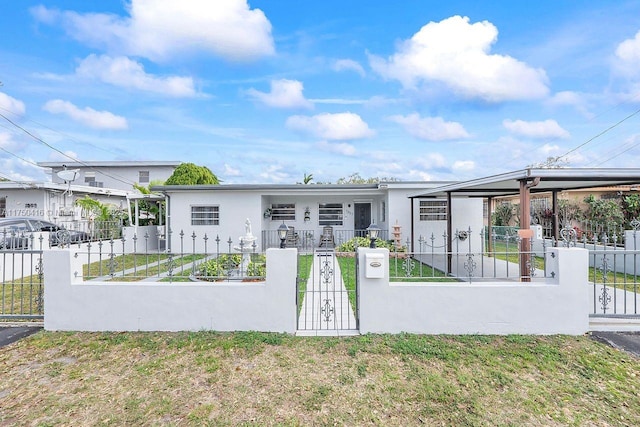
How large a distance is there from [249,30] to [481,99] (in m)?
12.9

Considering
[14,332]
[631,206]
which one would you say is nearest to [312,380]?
[14,332]

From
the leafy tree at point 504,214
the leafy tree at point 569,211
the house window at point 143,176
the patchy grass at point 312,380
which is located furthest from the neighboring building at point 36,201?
the leafy tree at point 569,211

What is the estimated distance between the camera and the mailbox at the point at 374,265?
4398 millimetres

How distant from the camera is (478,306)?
14.7ft

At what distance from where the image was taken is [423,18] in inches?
441

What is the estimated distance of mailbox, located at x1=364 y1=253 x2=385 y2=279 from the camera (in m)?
4.40

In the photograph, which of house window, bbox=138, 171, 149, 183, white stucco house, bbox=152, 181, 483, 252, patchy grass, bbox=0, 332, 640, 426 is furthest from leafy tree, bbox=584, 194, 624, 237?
house window, bbox=138, 171, 149, 183

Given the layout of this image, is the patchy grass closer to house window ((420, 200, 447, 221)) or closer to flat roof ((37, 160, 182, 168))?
house window ((420, 200, 447, 221))

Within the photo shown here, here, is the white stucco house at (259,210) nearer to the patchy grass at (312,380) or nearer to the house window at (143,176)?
the patchy grass at (312,380)

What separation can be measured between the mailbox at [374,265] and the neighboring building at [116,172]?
26.9 metres

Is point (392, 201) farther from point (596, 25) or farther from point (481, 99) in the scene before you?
point (596, 25)

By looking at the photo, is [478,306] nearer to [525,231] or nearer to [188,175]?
[525,231]

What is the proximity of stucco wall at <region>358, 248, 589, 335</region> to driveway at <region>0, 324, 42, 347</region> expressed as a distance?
5.08 metres

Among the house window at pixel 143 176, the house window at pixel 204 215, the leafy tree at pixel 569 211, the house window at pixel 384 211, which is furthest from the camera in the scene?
the house window at pixel 143 176
